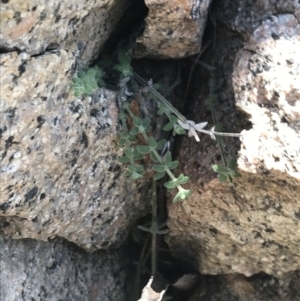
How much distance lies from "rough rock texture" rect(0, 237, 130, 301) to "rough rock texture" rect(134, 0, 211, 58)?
0.59 metres

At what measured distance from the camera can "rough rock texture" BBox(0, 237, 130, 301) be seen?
4.53ft

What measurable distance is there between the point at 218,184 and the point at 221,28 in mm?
426

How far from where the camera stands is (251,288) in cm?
163

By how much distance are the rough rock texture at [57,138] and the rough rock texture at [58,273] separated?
0.06 meters

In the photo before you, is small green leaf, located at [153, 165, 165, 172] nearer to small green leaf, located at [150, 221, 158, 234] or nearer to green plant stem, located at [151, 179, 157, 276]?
green plant stem, located at [151, 179, 157, 276]

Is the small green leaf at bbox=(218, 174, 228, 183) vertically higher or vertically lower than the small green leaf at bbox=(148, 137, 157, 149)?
lower

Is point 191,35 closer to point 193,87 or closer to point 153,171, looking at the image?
point 193,87

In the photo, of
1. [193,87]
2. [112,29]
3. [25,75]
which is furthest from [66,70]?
[193,87]

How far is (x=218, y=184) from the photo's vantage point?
1.40 meters

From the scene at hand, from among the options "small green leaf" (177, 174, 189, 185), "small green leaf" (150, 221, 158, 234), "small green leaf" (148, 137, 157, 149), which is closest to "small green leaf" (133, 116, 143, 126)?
"small green leaf" (148, 137, 157, 149)

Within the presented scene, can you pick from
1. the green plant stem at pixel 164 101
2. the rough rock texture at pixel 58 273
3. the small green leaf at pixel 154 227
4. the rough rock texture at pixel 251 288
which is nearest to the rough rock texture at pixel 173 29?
the green plant stem at pixel 164 101

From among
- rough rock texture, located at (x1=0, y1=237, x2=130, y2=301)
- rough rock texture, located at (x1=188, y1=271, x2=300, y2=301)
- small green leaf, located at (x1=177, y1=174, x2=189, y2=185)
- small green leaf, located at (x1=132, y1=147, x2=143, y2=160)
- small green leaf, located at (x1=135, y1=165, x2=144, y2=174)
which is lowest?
rough rock texture, located at (x1=188, y1=271, x2=300, y2=301)

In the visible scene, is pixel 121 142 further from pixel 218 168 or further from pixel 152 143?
pixel 218 168

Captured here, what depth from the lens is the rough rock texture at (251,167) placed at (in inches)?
50.2
